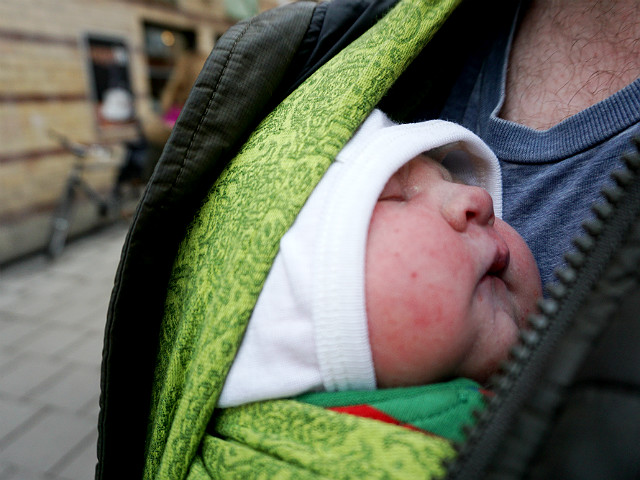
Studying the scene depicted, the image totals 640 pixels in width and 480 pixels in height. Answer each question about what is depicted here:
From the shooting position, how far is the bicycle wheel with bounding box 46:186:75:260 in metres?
4.94

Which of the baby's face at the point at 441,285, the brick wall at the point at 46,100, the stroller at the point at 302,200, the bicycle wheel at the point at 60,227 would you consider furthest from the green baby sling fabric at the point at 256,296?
the brick wall at the point at 46,100

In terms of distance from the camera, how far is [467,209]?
78 centimetres

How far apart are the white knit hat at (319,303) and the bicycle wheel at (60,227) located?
4.89 meters

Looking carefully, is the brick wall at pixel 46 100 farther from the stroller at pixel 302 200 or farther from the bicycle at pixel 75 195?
the stroller at pixel 302 200

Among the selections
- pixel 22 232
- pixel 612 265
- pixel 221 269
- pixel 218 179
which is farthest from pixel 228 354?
pixel 22 232

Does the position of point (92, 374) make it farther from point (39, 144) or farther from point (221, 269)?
point (39, 144)

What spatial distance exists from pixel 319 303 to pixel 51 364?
3.01 metres

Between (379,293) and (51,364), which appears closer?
(379,293)

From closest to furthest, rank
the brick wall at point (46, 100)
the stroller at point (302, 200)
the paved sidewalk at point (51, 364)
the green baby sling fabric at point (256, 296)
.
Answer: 1. the stroller at point (302, 200)
2. the green baby sling fabric at point (256, 296)
3. the paved sidewalk at point (51, 364)
4. the brick wall at point (46, 100)

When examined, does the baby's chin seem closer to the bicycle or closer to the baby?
the baby

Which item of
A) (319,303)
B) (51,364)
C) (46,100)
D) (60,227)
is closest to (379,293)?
(319,303)

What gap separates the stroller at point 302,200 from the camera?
0.39 m

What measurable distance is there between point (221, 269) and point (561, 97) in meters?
0.71

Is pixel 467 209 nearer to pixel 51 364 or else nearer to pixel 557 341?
pixel 557 341
